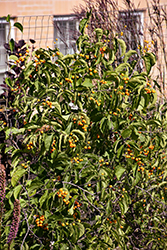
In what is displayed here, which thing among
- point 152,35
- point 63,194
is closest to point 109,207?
point 63,194

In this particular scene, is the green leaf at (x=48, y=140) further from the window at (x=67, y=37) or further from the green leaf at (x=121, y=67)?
the window at (x=67, y=37)

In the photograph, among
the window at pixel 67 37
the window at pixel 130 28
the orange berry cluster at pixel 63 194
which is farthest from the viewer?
the window at pixel 67 37

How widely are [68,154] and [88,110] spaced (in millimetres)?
353

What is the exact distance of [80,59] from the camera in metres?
2.07

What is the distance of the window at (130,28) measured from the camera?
364 centimetres

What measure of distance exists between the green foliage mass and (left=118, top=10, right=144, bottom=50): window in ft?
4.96

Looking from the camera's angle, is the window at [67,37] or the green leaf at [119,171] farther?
the window at [67,37]

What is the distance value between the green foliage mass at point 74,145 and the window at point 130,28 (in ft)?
4.96

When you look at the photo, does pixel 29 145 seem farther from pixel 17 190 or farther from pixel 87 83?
pixel 87 83

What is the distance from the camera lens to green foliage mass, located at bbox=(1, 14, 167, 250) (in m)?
2.00

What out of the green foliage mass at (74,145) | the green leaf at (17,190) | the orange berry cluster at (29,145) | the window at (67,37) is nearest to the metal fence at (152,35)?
the window at (67,37)

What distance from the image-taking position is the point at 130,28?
372 cm

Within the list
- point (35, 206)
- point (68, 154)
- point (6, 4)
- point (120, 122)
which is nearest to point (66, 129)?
point (68, 154)

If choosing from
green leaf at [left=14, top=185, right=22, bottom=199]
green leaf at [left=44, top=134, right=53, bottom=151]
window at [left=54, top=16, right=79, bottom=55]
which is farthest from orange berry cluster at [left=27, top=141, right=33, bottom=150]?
window at [left=54, top=16, right=79, bottom=55]
